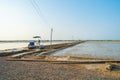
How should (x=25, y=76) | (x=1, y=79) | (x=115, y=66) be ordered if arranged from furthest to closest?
(x=115, y=66)
(x=25, y=76)
(x=1, y=79)

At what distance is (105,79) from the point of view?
27.1ft

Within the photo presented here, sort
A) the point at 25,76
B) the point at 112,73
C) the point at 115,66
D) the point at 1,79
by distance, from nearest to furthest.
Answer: the point at 1,79 < the point at 25,76 < the point at 112,73 < the point at 115,66

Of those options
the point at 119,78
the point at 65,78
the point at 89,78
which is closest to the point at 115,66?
the point at 119,78

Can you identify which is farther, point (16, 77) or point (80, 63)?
point (80, 63)

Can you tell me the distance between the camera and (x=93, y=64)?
1243 centimetres

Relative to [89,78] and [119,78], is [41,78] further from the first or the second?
[119,78]

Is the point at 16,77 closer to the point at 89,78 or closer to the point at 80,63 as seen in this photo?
the point at 89,78

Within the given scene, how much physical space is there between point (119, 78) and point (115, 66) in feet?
8.57

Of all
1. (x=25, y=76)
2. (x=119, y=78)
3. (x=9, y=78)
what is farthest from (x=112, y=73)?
(x=9, y=78)

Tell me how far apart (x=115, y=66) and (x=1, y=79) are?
23.0ft

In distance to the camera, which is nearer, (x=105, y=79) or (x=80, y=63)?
(x=105, y=79)

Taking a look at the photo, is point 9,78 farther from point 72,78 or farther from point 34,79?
point 72,78

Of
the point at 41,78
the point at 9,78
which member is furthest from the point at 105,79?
the point at 9,78

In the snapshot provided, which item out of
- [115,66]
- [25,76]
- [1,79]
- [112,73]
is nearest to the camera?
[1,79]
